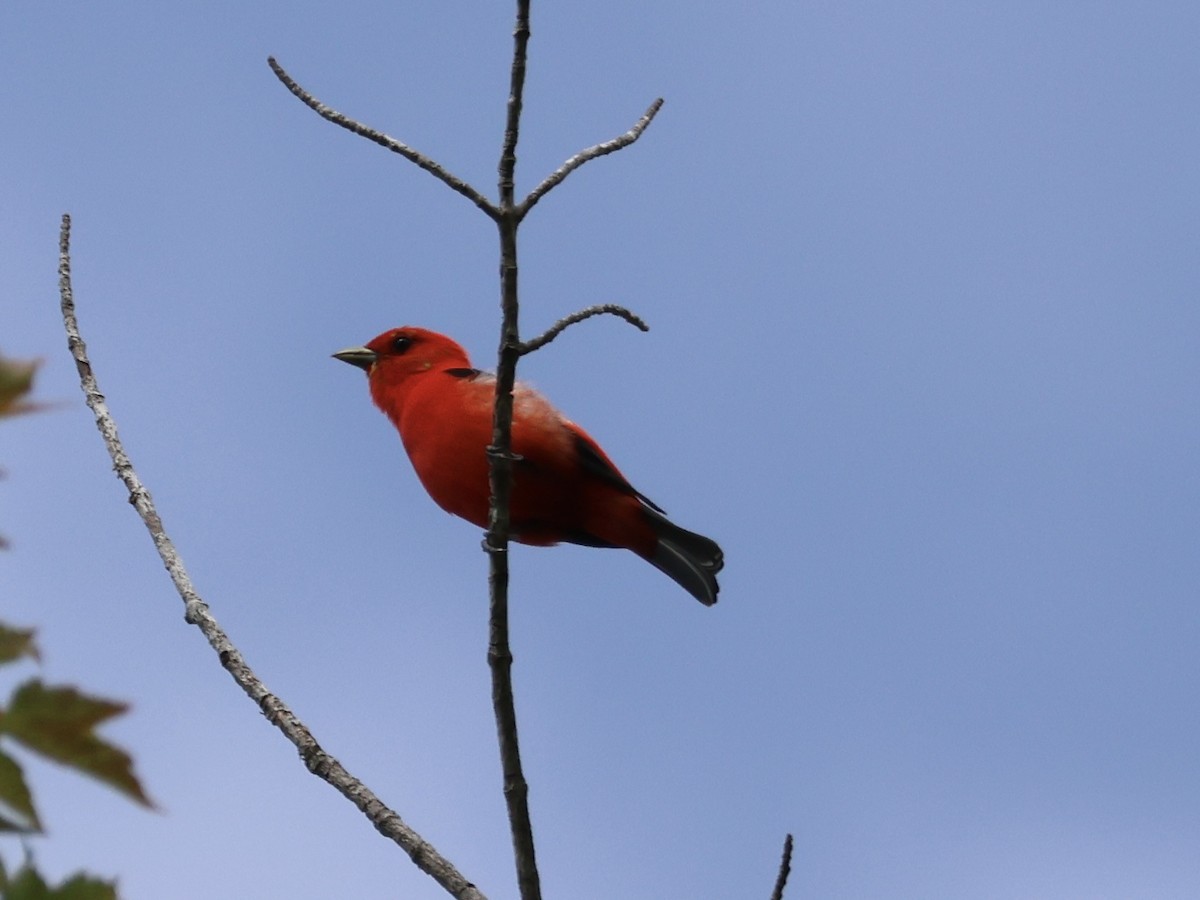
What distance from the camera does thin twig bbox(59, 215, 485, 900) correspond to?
368 centimetres

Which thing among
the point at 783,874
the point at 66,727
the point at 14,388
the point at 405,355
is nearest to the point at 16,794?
the point at 66,727

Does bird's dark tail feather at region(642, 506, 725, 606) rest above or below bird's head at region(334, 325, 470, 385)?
below

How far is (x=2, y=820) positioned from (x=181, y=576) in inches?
116

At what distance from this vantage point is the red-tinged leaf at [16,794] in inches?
52.2

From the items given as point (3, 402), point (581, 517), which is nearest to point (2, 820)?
point (3, 402)

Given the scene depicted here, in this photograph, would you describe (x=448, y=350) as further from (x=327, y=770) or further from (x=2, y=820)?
(x=2, y=820)

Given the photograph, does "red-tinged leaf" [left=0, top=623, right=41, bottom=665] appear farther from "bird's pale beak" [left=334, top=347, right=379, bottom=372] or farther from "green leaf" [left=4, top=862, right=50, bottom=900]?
"bird's pale beak" [left=334, top=347, right=379, bottom=372]

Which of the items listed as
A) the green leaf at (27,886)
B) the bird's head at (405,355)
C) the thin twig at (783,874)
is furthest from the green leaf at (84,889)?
the bird's head at (405,355)

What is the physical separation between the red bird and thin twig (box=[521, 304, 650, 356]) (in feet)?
7.02

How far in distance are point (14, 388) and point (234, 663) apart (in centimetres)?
282

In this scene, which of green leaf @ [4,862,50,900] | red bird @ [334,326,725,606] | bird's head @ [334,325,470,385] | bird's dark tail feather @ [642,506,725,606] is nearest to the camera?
green leaf @ [4,862,50,900]

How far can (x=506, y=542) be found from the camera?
4.00 m

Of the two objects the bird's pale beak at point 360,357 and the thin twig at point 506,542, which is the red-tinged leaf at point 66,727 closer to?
the thin twig at point 506,542

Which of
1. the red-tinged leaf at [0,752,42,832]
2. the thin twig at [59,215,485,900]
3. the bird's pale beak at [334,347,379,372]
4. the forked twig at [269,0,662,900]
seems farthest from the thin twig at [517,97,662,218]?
the bird's pale beak at [334,347,379,372]
